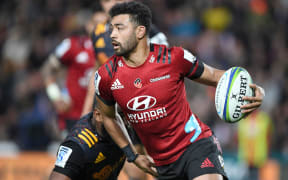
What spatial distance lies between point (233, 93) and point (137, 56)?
0.94m

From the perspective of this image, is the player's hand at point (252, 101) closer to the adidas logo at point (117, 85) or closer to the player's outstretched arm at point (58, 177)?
the adidas logo at point (117, 85)

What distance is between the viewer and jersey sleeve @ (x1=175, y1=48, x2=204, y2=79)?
4.80 metres

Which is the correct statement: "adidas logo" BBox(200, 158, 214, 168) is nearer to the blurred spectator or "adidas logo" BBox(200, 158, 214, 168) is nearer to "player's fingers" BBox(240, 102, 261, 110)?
"player's fingers" BBox(240, 102, 261, 110)

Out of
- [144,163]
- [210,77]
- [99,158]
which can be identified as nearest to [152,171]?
[144,163]

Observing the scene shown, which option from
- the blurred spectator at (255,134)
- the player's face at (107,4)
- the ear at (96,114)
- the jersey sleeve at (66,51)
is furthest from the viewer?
the blurred spectator at (255,134)

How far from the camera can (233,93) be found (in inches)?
180

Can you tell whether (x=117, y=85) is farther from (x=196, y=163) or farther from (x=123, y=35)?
(x=196, y=163)

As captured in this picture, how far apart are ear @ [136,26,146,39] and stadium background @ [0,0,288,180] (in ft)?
16.2

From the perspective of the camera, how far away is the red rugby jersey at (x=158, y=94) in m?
4.78

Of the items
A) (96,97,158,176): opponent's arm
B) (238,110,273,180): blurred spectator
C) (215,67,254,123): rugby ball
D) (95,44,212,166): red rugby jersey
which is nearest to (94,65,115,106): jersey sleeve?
(95,44,212,166): red rugby jersey

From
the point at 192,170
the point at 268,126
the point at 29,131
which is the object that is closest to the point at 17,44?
the point at 29,131

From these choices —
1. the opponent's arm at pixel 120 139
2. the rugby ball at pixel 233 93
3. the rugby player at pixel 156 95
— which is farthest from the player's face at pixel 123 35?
the rugby ball at pixel 233 93

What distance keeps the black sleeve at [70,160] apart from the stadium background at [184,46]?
13.9 ft

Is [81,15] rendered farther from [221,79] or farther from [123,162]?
[221,79]
